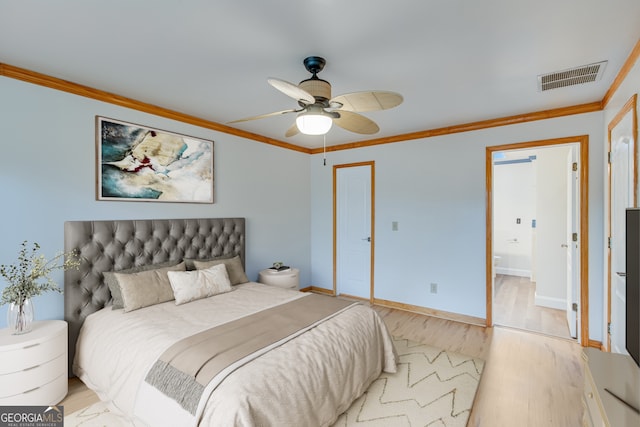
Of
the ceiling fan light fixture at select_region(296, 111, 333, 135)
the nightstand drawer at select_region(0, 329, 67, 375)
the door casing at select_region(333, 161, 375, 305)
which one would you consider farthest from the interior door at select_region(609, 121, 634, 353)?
the nightstand drawer at select_region(0, 329, 67, 375)

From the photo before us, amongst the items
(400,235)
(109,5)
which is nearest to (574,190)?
(400,235)

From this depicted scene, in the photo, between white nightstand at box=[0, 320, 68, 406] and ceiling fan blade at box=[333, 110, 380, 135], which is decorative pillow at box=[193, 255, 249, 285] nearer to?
white nightstand at box=[0, 320, 68, 406]

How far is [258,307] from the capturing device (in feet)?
8.37

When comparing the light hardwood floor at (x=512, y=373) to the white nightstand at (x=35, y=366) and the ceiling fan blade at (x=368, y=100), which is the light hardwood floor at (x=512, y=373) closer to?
the white nightstand at (x=35, y=366)

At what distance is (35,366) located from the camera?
6.47 ft

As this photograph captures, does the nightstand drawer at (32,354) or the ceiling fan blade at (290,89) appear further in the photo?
the nightstand drawer at (32,354)

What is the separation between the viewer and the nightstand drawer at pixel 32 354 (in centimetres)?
186

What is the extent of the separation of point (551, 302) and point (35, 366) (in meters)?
5.75

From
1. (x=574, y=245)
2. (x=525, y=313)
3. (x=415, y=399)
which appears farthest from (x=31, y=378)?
(x=525, y=313)

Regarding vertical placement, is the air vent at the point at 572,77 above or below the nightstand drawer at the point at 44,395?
above

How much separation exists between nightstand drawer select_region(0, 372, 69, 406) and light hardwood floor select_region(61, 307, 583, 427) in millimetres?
88

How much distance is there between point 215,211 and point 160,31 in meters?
2.17

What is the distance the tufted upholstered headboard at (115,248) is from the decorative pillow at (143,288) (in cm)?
22

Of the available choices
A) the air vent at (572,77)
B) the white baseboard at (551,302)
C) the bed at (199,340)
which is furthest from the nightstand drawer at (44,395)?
the white baseboard at (551,302)
